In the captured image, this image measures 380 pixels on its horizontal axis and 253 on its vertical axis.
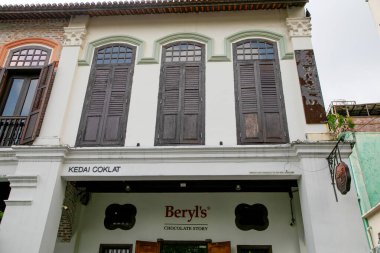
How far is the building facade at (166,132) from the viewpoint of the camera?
255 inches

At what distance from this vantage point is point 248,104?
735cm

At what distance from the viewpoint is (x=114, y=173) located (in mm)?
6707

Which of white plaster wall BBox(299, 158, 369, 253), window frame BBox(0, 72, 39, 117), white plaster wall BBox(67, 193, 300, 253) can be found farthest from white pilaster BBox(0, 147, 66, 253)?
white plaster wall BBox(299, 158, 369, 253)

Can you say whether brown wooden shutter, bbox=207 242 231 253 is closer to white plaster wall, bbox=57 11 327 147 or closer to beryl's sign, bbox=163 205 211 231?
beryl's sign, bbox=163 205 211 231

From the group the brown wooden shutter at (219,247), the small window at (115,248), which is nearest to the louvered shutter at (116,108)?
the small window at (115,248)

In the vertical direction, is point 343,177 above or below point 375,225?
below

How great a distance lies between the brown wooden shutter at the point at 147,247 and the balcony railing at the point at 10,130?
3579mm

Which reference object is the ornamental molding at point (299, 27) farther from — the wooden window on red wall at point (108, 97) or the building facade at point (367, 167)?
the building facade at point (367, 167)

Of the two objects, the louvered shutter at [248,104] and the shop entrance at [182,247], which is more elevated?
the louvered shutter at [248,104]

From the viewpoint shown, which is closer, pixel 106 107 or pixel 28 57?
pixel 106 107

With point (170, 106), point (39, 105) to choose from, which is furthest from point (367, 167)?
point (39, 105)

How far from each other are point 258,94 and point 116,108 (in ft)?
10.6

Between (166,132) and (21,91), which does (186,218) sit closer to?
(166,132)

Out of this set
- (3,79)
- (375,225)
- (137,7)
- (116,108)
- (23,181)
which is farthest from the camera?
(375,225)
